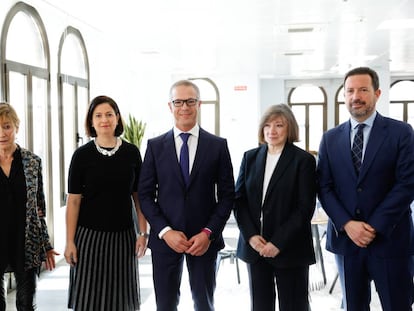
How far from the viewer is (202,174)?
2.37 metres

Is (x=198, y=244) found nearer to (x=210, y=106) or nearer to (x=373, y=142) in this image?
(x=373, y=142)

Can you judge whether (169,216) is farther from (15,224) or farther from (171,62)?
(171,62)

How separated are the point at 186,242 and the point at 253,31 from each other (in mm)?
4792

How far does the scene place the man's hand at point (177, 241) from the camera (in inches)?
90.3

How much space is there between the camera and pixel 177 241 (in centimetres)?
229

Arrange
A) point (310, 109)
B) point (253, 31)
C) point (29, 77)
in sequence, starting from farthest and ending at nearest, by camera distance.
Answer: point (310, 109)
point (253, 31)
point (29, 77)

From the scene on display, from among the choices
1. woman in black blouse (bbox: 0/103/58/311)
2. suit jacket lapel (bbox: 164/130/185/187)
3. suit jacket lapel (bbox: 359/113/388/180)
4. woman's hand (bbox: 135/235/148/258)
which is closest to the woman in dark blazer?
suit jacket lapel (bbox: 359/113/388/180)

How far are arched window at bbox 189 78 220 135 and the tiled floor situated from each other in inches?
273

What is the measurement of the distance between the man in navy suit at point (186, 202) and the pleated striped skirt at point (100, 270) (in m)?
0.20

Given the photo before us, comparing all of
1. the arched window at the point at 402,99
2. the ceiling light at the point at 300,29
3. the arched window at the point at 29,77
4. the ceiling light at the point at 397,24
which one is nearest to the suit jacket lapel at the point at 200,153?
the arched window at the point at 29,77

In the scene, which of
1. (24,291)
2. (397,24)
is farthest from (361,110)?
(397,24)

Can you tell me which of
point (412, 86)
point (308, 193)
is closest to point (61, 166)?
point (308, 193)

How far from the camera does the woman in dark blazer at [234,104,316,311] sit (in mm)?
2402

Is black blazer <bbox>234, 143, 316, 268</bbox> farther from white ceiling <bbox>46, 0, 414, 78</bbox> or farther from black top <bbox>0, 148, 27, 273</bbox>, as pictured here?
white ceiling <bbox>46, 0, 414, 78</bbox>
